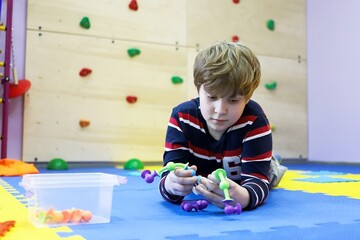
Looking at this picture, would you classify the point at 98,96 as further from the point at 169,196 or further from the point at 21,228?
the point at 21,228

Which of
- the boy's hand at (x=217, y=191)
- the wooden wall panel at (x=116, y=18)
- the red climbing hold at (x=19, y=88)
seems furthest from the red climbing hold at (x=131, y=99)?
the boy's hand at (x=217, y=191)

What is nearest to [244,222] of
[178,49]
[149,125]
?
[149,125]

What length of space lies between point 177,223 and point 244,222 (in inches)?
5.2

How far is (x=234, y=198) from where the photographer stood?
3.19 feet

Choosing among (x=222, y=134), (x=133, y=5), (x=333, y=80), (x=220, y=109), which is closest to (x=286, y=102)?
(x=333, y=80)

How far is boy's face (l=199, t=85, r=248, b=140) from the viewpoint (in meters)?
1.02

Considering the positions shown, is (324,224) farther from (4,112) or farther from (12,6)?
(12,6)

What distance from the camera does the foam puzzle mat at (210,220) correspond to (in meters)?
0.77

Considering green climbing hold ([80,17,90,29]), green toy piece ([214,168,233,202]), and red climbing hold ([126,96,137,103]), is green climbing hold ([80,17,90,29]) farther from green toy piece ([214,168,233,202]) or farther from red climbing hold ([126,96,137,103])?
green toy piece ([214,168,233,202])

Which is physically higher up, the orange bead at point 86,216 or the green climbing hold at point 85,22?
the green climbing hold at point 85,22

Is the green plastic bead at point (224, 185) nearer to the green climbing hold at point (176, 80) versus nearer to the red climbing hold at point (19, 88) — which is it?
the red climbing hold at point (19, 88)

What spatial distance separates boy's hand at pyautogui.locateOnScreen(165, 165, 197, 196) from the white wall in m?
2.28

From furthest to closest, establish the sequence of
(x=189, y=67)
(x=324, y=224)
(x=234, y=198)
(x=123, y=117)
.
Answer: (x=189, y=67)
(x=123, y=117)
(x=234, y=198)
(x=324, y=224)

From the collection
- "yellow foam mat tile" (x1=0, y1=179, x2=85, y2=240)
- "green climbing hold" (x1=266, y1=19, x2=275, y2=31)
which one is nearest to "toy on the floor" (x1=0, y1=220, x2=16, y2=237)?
"yellow foam mat tile" (x1=0, y1=179, x2=85, y2=240)
